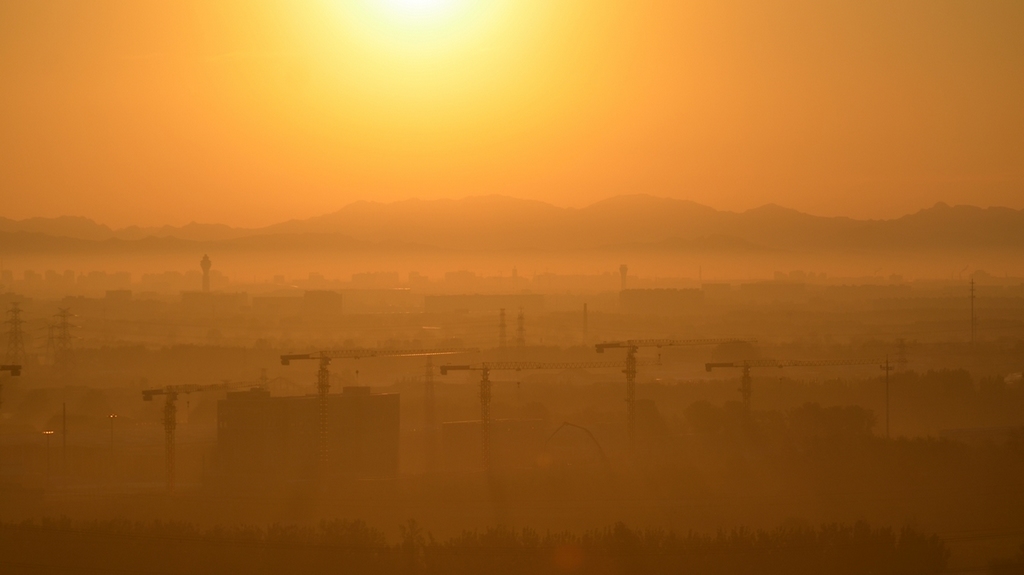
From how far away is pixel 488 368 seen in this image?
688 inches

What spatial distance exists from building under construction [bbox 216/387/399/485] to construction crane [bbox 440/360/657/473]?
1202 millimetres

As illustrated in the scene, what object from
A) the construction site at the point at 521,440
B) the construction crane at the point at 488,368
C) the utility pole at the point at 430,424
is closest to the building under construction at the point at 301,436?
the construction site at the point at 521,440

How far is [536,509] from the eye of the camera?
10.4 m

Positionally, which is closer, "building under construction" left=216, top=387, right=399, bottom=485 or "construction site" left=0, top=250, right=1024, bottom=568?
"construction site" left=0, top=250, right=1024, bottom=568

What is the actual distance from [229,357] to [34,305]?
863 inches

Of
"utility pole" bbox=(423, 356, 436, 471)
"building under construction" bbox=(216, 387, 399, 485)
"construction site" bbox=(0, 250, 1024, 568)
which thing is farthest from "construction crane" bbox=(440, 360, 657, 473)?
"building under construction" bbox=(216, 387, 399, 485)

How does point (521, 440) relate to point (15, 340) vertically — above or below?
below

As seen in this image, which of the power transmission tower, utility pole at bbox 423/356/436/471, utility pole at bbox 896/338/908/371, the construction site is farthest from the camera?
utility pole at bbox 896/338/908/371

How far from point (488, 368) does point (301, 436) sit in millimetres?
4502

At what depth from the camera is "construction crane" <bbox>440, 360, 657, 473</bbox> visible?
45.4 feet

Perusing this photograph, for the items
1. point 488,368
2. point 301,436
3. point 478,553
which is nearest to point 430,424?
point 488,368

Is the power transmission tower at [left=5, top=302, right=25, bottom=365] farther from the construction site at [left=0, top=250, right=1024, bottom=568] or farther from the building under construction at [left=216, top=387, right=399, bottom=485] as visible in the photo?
the building under construction at [left=216, top=387, right=399, bottom=485]

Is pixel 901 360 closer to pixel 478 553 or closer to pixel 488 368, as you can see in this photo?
pixel 488 368

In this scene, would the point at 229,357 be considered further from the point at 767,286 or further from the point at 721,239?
the point at 721,239
